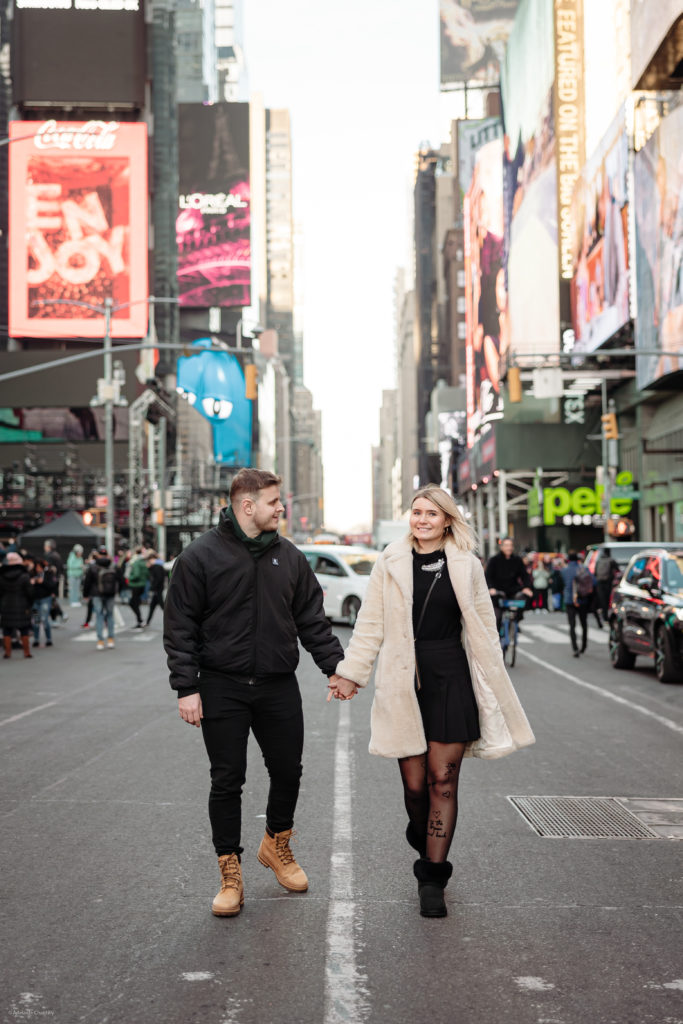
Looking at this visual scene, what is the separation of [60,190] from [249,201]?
Result: 28.5 m

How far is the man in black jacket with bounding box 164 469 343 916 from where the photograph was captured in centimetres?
514

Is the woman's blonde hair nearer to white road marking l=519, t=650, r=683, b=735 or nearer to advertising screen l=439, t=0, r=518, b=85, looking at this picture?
white road marking l=519, t=650, r=683, b=735

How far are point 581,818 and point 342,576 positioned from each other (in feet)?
61.9

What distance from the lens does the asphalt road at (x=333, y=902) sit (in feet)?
13.6

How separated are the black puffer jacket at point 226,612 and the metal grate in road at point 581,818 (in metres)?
2.41

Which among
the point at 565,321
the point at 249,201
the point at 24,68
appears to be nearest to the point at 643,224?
the point at 565,321

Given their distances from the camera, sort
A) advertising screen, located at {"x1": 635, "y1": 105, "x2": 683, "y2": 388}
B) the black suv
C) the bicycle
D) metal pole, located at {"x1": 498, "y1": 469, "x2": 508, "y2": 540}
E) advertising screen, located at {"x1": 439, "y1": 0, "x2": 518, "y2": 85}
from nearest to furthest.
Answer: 1. the black suv
2. the bicycle
3. advertising screen, located at {"x1": 635, "y1": 105, "x2": 683, "y2": 388}
4. metal pole, located at {"x1": 498, "y1": 469, "x2": 508, "y2": 540}
5. advertising screen, located at {"x1": 439, "y1": 0, "x2": 518, "y2": 85}

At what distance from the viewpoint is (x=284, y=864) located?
18.0 feet

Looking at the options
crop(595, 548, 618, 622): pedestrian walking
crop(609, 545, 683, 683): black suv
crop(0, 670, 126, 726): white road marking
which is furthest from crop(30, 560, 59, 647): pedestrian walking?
crop(595, 548, 618, 622): pedestrian walking

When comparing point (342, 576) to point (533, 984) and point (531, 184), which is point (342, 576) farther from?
point (531, 184)

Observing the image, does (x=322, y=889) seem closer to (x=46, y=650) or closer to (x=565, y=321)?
(x=46, y=650)

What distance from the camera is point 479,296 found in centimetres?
9206

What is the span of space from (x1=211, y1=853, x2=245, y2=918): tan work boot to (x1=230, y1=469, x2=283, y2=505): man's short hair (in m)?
1.53

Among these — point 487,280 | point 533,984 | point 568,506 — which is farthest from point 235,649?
point 487,280
